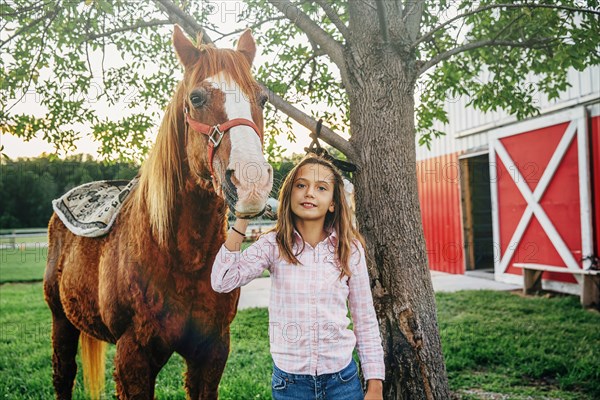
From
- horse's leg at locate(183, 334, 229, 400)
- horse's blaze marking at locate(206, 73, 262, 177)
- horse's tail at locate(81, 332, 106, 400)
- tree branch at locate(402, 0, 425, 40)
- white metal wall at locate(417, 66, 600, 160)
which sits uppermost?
white metal wall at locate(417, 66, 600, 160)

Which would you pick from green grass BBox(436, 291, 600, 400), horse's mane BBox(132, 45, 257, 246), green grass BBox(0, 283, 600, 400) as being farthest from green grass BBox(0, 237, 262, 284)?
horse's mane BBox(132, 45, 257, 246)

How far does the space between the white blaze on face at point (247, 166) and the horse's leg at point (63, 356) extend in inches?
90.6

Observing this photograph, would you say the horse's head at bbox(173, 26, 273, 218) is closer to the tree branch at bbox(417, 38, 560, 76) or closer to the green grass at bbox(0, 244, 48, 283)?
the tree branch at bbox(417, 38, 560, 76)

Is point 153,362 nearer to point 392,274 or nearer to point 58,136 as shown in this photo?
point 392,274

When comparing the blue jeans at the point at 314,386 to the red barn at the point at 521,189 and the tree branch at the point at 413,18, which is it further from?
the red barn at the point at 521,189

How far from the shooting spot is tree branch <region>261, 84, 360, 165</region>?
102 inches

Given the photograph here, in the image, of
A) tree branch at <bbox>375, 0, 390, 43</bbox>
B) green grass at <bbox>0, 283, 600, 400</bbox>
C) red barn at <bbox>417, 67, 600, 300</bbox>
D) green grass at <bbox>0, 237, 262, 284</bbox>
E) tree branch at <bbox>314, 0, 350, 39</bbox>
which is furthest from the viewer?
green grass at <bbox>0, 237, 262, 284</bbox>

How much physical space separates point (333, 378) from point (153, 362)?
0.91m

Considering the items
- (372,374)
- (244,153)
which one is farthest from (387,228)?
(244,153)

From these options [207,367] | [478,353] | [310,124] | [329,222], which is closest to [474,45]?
[310,124]

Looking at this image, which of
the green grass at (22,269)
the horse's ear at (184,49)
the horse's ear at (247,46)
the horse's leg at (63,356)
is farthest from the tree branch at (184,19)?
the green grass at (22,269)

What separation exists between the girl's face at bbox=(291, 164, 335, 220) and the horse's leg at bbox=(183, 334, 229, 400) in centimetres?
85

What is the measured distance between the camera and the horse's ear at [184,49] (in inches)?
77.5

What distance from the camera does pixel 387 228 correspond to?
2.56 meters
